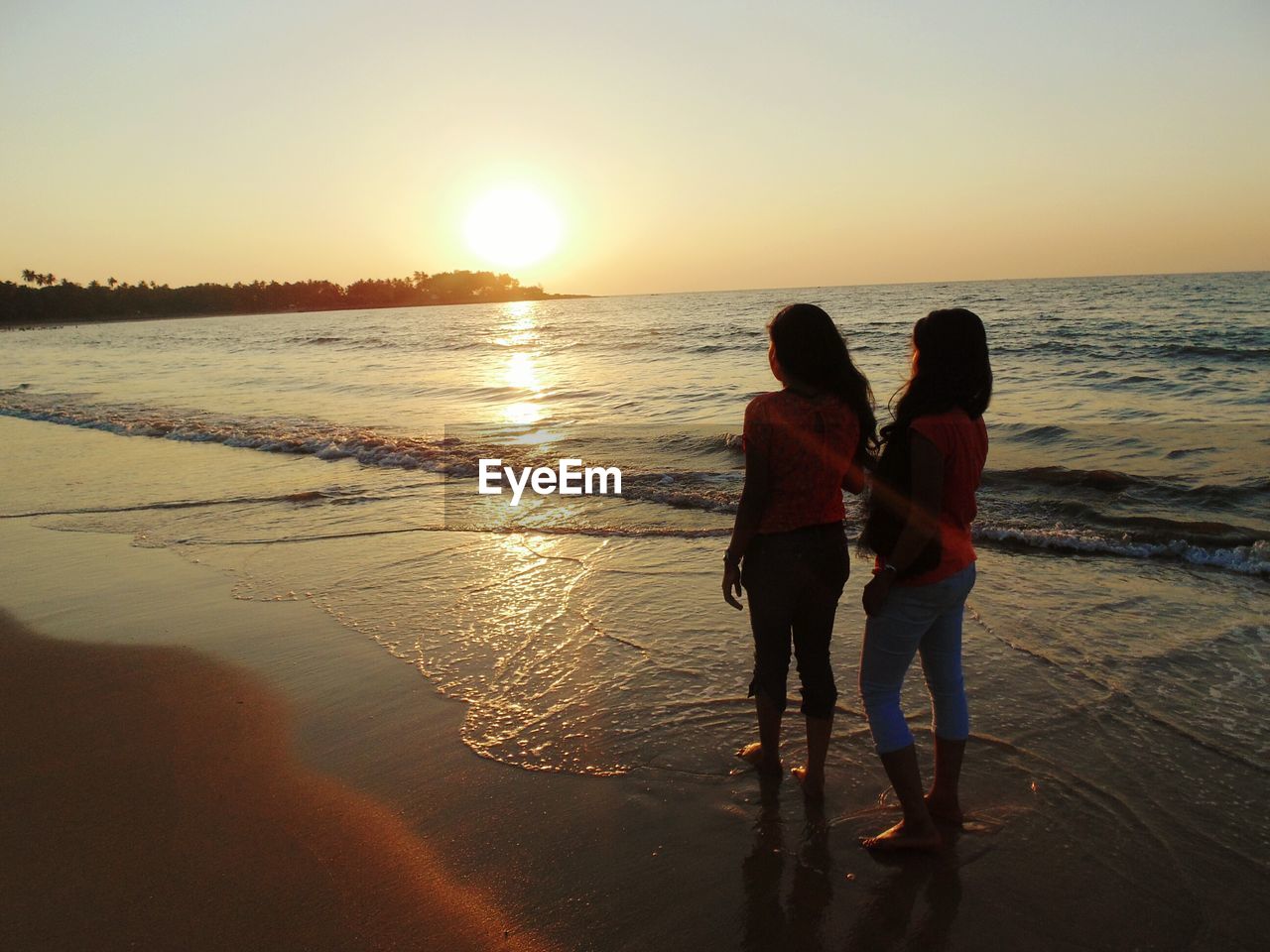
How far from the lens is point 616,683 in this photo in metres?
4.50

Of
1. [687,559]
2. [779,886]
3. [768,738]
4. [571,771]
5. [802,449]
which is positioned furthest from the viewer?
[687,559]

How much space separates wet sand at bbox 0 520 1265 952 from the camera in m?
2.65

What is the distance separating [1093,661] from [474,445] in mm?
10910

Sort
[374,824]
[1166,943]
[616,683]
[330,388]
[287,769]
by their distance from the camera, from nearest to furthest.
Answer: [1166,943] → [374,824] → [287,769] → [616,683] → [330,388]

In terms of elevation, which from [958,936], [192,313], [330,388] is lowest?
[958,936]

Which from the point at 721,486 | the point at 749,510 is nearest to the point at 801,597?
the point at 749,510

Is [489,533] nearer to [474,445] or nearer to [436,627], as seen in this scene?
[436,627]

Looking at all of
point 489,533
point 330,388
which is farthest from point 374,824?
point 330,388

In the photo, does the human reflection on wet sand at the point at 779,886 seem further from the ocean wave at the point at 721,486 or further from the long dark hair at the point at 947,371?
the ocean wave at the point at 721,486

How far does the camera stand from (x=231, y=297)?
136875 millimetres

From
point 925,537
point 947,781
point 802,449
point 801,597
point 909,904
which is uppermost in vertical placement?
point 802,449

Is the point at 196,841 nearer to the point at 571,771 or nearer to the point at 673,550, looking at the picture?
the point at 571,771

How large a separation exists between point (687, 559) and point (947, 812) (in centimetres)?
386

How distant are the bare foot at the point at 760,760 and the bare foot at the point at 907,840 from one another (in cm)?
57
